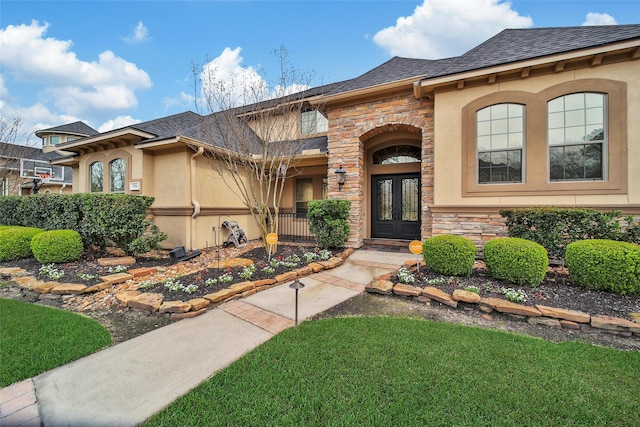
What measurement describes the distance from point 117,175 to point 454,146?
10.5m

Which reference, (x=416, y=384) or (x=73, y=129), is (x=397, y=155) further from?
(x=73, y=129)

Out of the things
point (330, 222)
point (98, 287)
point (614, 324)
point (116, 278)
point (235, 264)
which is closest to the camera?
point (614, 324)

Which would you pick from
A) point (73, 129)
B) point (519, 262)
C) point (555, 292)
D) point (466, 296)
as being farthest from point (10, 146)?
point (555, 292)

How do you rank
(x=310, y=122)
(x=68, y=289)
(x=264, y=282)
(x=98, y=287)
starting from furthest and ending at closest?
(x=310, y=122) < (x=264, y=282) < (x=98, y=287) < (x=68, y=289)

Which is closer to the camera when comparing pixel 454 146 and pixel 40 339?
pixel 40 339

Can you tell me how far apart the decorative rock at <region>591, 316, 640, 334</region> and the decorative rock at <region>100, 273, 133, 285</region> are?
7.31 m

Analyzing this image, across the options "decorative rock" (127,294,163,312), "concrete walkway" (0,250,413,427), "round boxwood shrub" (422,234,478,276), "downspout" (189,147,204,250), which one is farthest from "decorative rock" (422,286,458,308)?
"downspout" (189,147,204,250)

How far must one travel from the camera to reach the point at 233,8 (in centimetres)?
745

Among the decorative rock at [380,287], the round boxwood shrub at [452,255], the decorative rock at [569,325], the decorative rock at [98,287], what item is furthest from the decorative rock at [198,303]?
the decorative rock at [569,325]

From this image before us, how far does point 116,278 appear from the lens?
4887 mm

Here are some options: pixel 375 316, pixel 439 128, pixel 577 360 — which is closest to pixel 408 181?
pixel 439 128

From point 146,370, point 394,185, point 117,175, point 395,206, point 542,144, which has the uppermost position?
point 542,144

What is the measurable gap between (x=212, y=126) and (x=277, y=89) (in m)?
2.77

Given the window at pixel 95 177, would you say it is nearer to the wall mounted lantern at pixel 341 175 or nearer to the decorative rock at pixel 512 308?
the wall mounted lantern at pixel 341 175
